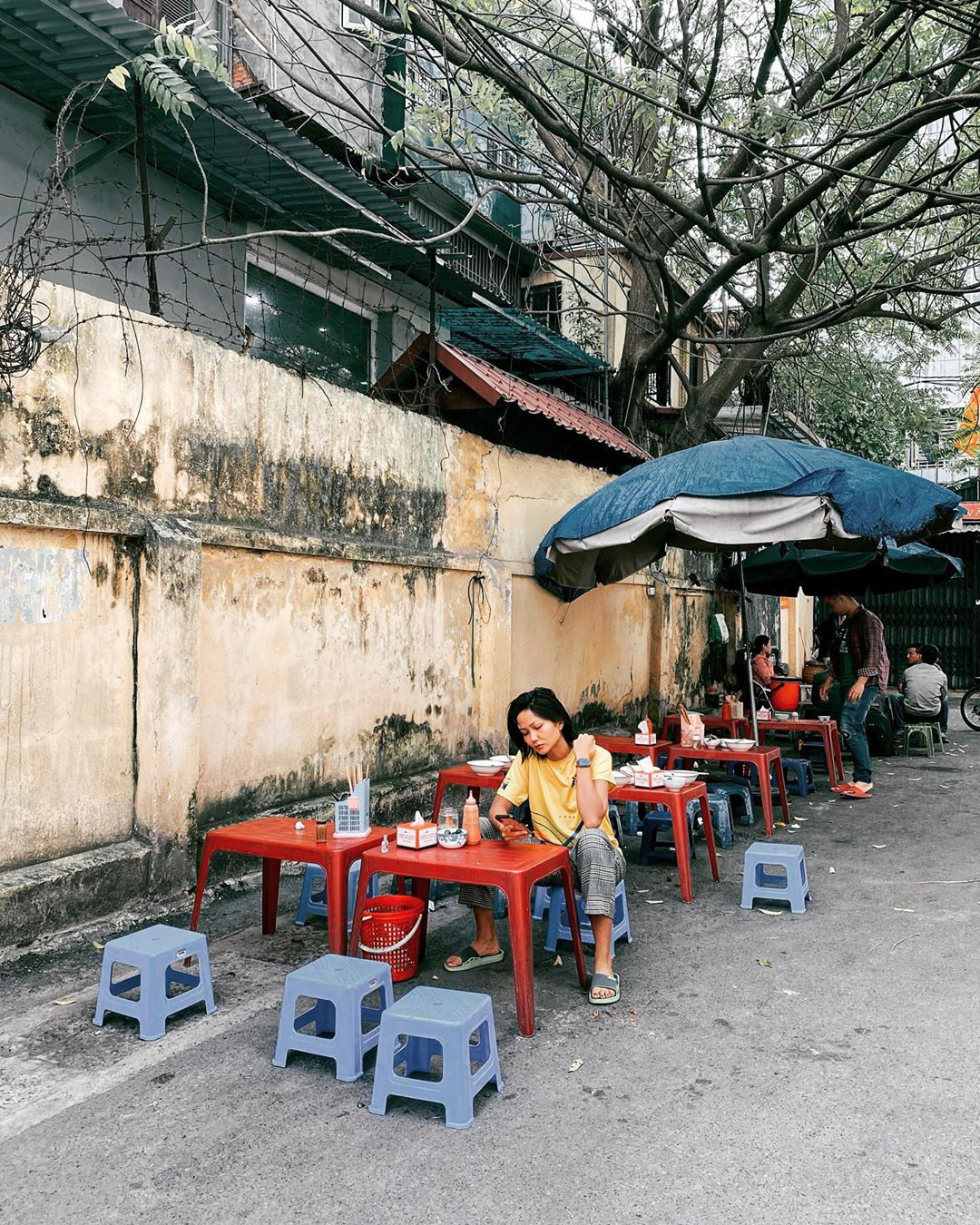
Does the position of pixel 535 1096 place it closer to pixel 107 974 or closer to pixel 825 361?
pixel 107 974

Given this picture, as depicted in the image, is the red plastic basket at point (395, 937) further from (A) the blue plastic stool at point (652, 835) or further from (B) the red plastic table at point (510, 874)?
(A) the blue plastic stool at point (652, 835)

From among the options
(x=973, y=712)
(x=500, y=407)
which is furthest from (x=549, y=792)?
(x=973, y=712)

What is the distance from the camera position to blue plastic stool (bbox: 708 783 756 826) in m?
8.42

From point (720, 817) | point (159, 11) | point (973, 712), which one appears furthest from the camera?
point (973, 712)

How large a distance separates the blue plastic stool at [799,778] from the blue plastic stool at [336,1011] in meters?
6.56

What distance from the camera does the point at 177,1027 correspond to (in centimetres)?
414

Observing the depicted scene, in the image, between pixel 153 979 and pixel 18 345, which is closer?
pixel 153 979

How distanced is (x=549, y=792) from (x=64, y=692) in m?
2.52

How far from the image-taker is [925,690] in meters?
12.5

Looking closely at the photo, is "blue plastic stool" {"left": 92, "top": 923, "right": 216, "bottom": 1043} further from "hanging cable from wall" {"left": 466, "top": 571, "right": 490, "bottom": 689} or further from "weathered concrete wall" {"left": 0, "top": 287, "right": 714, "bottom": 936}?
"hanging cable from wall" {"left": 466, "top": 571, "right": 490, "bottom": 689}

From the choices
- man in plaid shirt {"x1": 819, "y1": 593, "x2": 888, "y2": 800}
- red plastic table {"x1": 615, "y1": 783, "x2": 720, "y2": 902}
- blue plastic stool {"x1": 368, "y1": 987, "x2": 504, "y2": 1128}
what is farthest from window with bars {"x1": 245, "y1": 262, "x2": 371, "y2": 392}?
blue plastic stool {"x1": 368, "y1": 987, "x2": 504, "y2": 1128}

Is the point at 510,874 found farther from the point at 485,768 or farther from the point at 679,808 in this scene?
the point at 485,768

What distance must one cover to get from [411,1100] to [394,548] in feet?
15.6

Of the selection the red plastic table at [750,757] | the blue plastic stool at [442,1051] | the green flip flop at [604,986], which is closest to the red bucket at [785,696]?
the red plastic table at [750,757]
